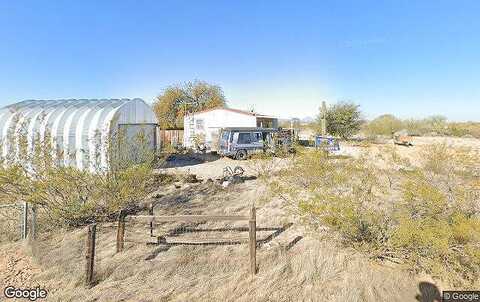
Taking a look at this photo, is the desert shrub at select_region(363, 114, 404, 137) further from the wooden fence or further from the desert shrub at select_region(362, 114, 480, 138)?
the wooden fence

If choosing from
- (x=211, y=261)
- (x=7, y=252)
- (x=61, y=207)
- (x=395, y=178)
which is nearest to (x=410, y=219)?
(x=395, y=178)

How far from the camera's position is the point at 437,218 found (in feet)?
14.6

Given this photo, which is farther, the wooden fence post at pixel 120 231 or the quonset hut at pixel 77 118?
the quonset hut at pixel 77 118

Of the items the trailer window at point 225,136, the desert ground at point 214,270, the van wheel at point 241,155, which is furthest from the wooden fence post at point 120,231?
the trailer window at point 225,136

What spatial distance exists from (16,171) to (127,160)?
1.90m

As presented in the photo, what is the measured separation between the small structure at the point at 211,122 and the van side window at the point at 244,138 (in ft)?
18.9

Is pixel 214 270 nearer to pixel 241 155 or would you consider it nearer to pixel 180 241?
pixel 180 241

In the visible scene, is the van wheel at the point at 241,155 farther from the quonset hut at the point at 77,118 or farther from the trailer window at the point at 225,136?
the quonset hut at the point at 77,118

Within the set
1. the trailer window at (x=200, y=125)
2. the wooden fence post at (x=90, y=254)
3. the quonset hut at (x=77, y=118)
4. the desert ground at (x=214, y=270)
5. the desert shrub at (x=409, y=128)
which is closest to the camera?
the desert ground at (x=214, y=270)

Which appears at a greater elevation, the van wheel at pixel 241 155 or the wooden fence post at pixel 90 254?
the van wheel at pixel 241 155

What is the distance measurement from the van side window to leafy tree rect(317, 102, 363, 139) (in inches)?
734

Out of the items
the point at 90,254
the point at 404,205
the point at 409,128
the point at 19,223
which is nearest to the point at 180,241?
the point at 90,254

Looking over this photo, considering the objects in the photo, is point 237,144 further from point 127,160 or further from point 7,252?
point 7,252

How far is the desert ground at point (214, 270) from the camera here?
446 centimetres
